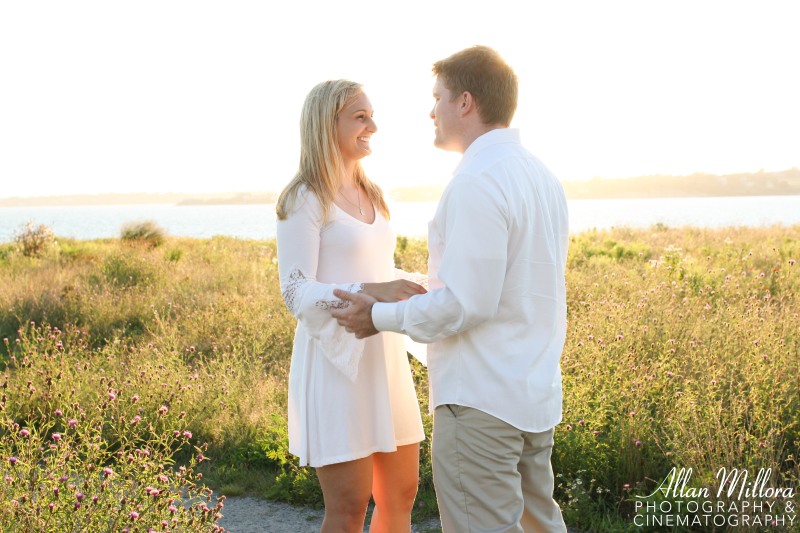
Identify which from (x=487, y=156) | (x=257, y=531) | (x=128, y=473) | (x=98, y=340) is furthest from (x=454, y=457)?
(x=98, y=340)

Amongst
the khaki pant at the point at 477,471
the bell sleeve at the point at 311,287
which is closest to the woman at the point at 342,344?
the bell sleeve at the point at 311,287

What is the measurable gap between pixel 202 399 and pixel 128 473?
2.89 metres

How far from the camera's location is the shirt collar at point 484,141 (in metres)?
2.39

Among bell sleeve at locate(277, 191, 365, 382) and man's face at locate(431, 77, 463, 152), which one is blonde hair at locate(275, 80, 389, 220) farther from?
man's face at locate(431, 77, 463, 152)

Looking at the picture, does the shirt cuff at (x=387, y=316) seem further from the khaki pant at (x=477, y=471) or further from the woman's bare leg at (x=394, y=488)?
the woman's bare leg at (x=394, y=488)

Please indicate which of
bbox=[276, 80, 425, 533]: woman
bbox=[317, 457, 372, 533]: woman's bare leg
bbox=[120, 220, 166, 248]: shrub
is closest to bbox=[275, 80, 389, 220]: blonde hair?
bbox=[276, 80, 425, 533]: woman

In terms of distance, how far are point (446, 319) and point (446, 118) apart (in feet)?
2.25

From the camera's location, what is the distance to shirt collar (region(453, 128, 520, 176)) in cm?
239

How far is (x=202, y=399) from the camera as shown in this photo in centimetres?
597

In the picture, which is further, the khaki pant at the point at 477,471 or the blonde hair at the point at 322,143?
the blonde hair at the point at 322,143

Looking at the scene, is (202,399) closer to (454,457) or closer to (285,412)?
(285,412)

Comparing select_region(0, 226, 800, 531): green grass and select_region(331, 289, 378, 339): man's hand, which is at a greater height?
select_region(331, 289, 378, 339): man's hand

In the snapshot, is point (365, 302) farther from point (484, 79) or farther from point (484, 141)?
point (484, 79)

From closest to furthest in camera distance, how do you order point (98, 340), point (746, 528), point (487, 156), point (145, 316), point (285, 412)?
point (487, 156) < point (746, 528) < point (285, 412) < point (98, 340) < point (145, 316)
